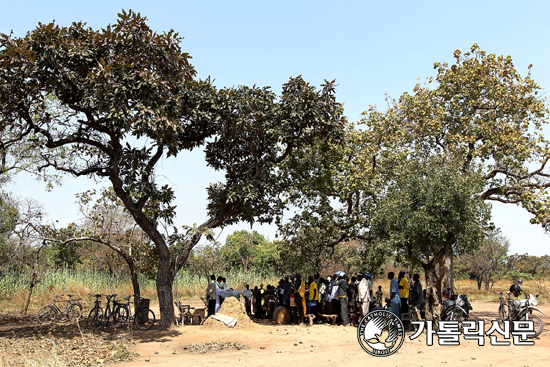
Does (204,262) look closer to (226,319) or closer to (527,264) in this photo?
(226,319)

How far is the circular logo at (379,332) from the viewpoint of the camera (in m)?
9.31

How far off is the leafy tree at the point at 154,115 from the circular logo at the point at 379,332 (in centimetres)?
506

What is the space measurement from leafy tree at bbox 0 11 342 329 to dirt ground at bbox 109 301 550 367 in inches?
78.3

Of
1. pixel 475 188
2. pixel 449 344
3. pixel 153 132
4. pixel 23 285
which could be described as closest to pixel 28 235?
pixel 153 132

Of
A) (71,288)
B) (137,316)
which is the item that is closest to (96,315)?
(137,316)

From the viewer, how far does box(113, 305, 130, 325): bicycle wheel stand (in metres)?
13.7

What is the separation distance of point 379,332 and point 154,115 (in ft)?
23.0

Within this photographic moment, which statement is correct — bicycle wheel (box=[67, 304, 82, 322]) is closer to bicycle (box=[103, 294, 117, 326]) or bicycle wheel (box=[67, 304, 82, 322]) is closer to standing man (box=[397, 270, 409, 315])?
bicycle (box=[103, 294, 117, 326])

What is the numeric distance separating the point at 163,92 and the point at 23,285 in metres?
15.4

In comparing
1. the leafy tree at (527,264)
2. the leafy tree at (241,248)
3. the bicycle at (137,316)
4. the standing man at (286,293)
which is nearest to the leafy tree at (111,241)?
the bicycle at (137,316)

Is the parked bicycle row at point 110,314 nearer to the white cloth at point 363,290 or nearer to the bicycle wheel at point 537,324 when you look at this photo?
the white cloth at point 363,290

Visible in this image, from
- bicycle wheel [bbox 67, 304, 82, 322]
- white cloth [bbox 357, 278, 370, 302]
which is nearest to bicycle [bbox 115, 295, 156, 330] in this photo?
bicycle wheel [bbox 67, 304, 82, 322]

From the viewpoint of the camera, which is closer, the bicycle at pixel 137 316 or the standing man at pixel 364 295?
the bicycle at pixel 137 316

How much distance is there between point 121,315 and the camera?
543 inches
